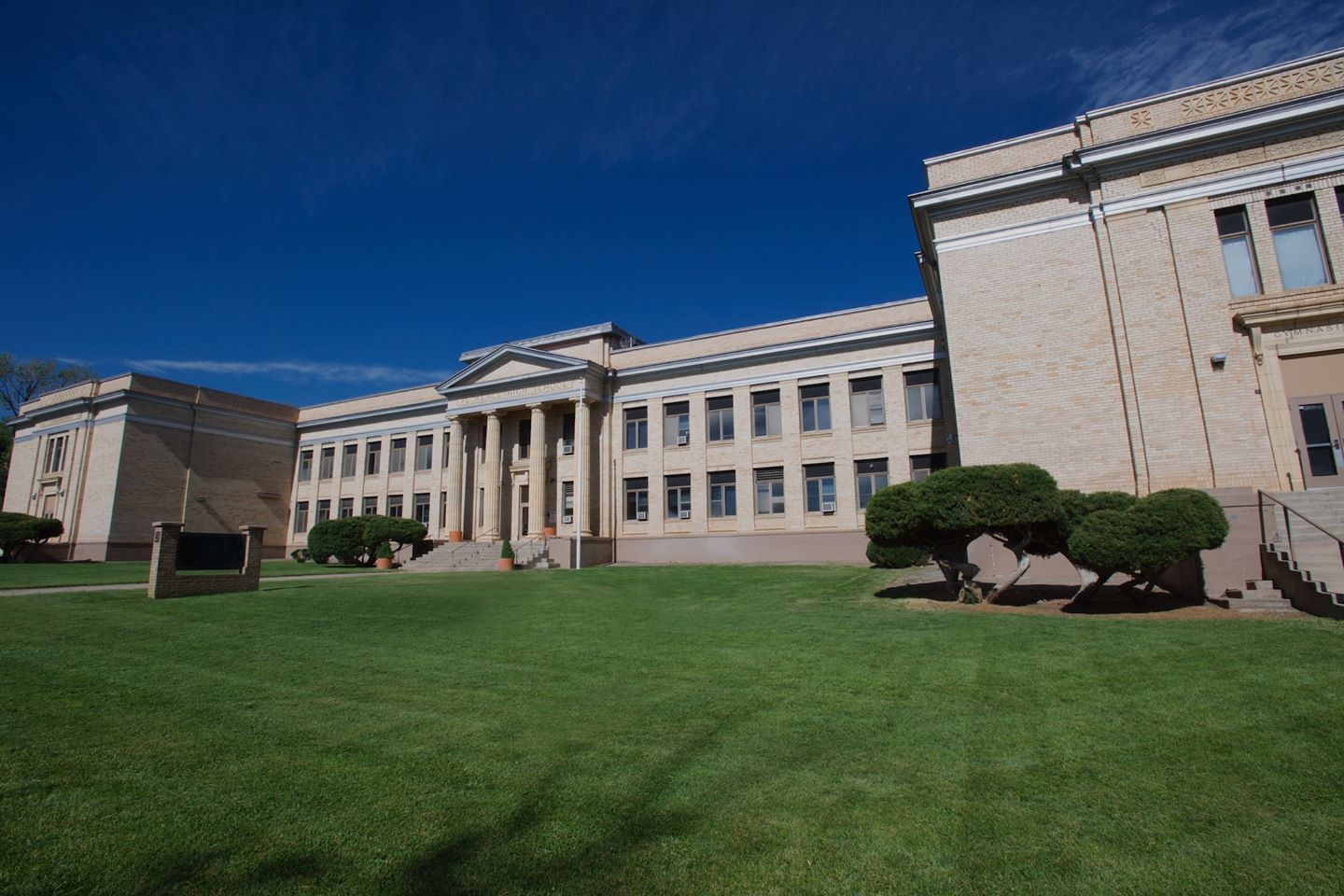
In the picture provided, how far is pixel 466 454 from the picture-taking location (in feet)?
124

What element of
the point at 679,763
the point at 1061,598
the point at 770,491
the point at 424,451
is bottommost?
the point at 679,763

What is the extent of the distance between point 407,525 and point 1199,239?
32042 millimetres

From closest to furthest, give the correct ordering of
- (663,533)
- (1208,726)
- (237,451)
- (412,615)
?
(1208,726) → (412,615) → (663,533) → (237,451)

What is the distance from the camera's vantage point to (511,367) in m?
36.2

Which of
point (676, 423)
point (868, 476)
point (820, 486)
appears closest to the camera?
point (868, 476)

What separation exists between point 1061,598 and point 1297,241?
1084 cm

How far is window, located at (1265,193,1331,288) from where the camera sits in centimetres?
1656

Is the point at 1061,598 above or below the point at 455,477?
below

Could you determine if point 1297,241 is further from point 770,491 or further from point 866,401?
point 770,491

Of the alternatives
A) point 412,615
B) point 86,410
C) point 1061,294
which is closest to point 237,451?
point 86,410

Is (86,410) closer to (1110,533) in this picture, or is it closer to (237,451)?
(237,451)

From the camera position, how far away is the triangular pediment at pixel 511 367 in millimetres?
34375

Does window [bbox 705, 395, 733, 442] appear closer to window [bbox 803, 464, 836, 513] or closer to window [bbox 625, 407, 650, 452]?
window [bbox 625, 407, 650, 452]

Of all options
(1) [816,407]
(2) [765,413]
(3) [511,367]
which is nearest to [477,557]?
(3) [511,367]
